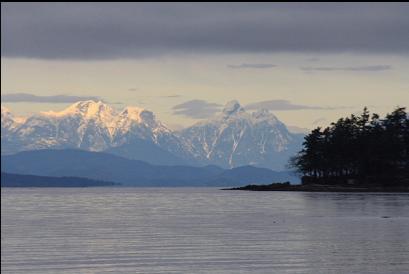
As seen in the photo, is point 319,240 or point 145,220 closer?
point 319,240

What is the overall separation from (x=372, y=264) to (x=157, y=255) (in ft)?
52.4

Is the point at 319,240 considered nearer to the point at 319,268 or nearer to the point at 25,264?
the point at 319,268

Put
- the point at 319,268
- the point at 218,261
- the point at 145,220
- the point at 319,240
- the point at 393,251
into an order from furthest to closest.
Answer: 1. the point at 145,220
2. the point at 319,240
3. the point at 393,251
4. the point at 218,261
5. the point at 319,268

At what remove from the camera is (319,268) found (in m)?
64.2

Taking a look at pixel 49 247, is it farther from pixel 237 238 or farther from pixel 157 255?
pixel 237 238

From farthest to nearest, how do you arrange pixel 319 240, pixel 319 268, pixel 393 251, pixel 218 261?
pixel 319 240 → pixel 393 251 → pixel 218 261 → pixel 319 268

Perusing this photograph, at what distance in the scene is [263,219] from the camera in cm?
12362

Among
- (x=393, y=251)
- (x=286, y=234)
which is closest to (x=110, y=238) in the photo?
(x=286, y=234)

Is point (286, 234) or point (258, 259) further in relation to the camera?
point (286, 234)

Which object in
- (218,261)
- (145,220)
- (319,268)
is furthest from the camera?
(145,220)

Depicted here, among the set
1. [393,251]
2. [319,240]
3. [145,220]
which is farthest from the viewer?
[145,220]

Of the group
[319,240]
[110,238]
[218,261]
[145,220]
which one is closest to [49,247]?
[110,238]

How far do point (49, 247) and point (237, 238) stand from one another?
1878 cm

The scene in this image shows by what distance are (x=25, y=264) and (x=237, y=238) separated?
27.9 m
